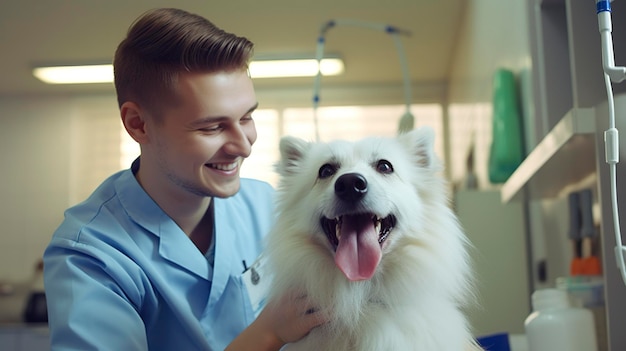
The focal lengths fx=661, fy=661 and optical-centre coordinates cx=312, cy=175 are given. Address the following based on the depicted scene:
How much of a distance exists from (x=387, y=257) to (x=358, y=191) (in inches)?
7.1

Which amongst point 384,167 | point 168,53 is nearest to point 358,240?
point 384,167

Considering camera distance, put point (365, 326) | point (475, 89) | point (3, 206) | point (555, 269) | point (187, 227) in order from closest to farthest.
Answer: point (365, 326) → point (187, 227) → point (555, 269) → point (475, 89) → point (3, 206)

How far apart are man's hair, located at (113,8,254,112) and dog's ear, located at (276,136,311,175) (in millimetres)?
255

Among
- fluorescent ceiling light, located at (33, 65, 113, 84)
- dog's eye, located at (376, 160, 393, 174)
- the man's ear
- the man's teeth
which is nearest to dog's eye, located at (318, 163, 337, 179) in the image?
dog's eye, located at (376, 160, 393, 174)

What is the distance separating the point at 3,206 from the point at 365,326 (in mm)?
6514

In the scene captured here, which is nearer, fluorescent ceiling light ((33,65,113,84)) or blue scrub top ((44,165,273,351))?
blue scrub top ((44,165,273,351))

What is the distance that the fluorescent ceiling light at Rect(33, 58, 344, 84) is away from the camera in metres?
6.20

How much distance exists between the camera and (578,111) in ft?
4.21

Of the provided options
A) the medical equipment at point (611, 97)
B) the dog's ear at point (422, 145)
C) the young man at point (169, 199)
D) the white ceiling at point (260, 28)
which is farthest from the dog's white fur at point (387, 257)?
the white ceiling at point (260, 28)

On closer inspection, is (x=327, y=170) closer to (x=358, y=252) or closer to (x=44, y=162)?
(x=358, y=252)

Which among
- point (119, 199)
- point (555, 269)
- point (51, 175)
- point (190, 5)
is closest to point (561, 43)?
point (555, 269)

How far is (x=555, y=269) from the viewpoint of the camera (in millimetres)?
2701

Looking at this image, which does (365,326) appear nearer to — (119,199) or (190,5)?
(119,199)

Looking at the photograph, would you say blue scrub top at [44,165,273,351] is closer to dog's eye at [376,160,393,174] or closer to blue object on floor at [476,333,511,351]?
dog's eye at [376,160,393,174]
